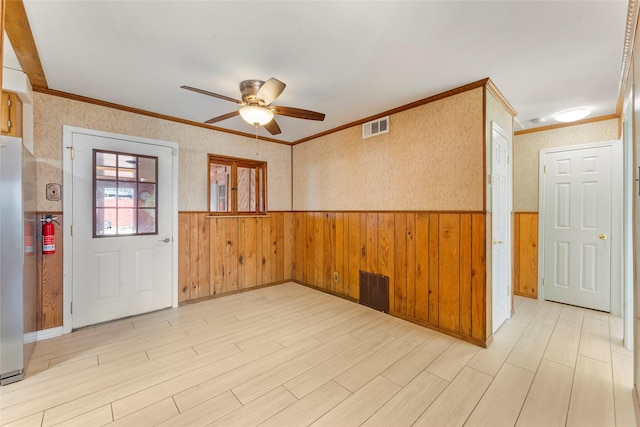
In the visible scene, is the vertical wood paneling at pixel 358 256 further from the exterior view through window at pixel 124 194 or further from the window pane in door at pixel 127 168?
the window pane in door at pixel 127 168

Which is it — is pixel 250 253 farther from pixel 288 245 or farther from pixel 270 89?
pixel 270 89

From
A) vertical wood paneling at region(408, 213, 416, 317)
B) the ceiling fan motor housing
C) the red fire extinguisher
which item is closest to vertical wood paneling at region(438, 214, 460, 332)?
vertical wood paneling at region(408, 213, 416, 317)

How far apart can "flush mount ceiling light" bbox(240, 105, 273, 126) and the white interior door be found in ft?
5.43

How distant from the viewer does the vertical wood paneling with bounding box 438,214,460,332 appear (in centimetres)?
288

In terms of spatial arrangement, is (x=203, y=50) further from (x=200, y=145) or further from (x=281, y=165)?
(x=281, y=165)

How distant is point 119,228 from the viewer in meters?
3.28

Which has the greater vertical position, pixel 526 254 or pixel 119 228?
pixel 119 228

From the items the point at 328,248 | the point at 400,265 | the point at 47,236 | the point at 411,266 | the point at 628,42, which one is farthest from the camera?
the point at 328,248

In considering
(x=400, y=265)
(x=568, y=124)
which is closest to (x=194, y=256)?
(x=400, y=265)

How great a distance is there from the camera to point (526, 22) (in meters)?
1.92

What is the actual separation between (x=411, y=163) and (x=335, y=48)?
154cm

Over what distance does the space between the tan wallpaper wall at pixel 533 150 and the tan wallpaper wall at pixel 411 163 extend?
6.44 ft

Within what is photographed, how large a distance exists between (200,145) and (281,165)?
1367 mm

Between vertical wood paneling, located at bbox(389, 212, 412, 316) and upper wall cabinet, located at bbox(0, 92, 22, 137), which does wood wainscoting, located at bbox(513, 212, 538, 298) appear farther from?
upper wall cabinet, located at bbox(0, 92, 22, 137)
